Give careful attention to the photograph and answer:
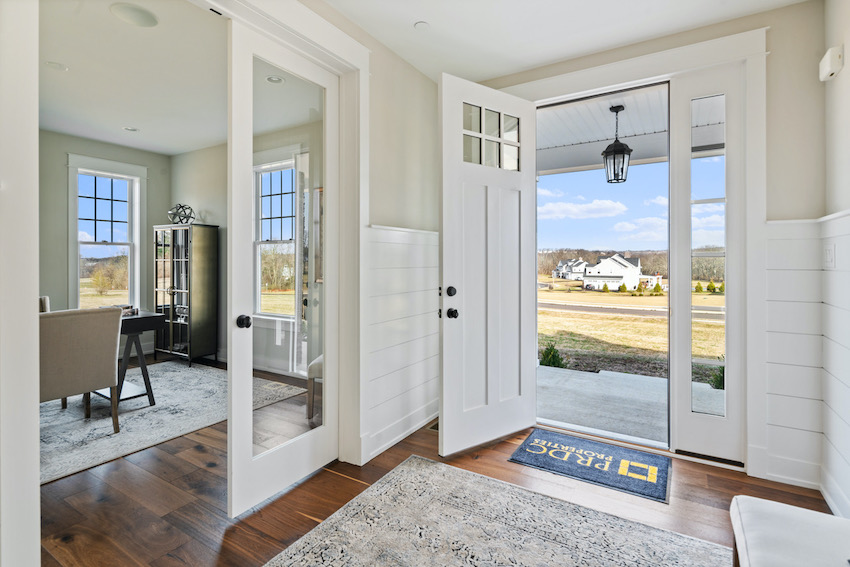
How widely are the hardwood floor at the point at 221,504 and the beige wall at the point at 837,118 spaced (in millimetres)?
1494

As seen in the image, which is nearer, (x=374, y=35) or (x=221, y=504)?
(x=221, y=504)

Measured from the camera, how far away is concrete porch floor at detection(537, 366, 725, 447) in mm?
2812

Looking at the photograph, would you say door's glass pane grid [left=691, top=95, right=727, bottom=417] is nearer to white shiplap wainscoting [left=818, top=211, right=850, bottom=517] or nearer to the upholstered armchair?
white shiplap wainscoting [left=818, top=211, right=850, bottom=517]

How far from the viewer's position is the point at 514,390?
289 cm

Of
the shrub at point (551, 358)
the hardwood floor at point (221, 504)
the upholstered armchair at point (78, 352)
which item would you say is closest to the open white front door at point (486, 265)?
the hardwood floor at point (221, 504)

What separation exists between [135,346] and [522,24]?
3.84 meters

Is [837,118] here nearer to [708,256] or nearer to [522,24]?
[708,256]

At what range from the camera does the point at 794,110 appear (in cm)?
224

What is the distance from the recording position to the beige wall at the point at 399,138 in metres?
2.56

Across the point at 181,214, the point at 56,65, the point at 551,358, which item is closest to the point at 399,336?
the point at 56,65

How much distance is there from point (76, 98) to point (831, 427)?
580 centimetres

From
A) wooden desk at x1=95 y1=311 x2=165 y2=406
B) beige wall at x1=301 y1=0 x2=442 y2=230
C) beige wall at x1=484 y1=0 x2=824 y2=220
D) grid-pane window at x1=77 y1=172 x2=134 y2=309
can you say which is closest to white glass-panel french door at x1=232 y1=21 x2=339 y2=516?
beige wall at x1=301 y1=0 x2=442 y2=230

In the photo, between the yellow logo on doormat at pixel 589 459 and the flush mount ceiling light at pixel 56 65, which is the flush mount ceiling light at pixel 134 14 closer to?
the flush mount ceiling light at pixel 56 65

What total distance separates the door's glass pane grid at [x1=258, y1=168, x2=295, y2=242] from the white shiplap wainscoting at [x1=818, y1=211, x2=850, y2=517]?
8.41 ft
